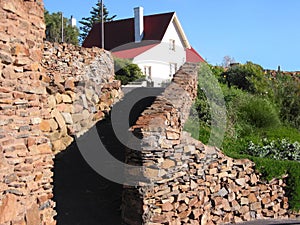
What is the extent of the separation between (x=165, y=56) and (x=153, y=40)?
243cm

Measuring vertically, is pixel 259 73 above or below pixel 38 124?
above

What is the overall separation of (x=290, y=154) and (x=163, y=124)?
425cm

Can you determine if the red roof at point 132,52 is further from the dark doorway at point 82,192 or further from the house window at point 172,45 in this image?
the dark doorway at point 82,192

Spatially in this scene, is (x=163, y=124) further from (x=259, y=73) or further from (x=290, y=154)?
(x=259, y=73)

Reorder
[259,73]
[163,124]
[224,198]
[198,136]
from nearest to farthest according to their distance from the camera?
[163,124], [224,198], [198,136], [259,73]

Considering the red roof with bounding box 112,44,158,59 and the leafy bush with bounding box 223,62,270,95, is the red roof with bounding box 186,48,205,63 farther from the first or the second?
the leafy bush with bounding box 223,62,270,95

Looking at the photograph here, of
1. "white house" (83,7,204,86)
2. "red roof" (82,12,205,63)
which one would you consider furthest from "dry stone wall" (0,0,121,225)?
"red roof" (82,12,205,63)

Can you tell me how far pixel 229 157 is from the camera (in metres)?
8.66

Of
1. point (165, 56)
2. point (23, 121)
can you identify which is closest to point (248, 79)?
point (23, 121)

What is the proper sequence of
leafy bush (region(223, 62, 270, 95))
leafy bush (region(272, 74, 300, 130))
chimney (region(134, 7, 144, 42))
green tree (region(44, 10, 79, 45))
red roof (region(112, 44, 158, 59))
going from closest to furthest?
leafy bush (region(272, 74, 300, 130)), leafy bush (region(223, 62, 270, 95)), red roof (region(112, 44, 158, 59)), chimney (region(134, 7, 144, 42)), green tree (region(44, 10, 79, 45))

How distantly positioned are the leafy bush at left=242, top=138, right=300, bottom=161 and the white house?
17.0m

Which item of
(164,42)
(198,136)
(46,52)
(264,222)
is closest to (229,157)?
(198,136)

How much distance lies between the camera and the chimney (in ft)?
104

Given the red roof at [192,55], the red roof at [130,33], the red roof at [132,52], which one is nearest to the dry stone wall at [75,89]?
the red roof at [132,52]
